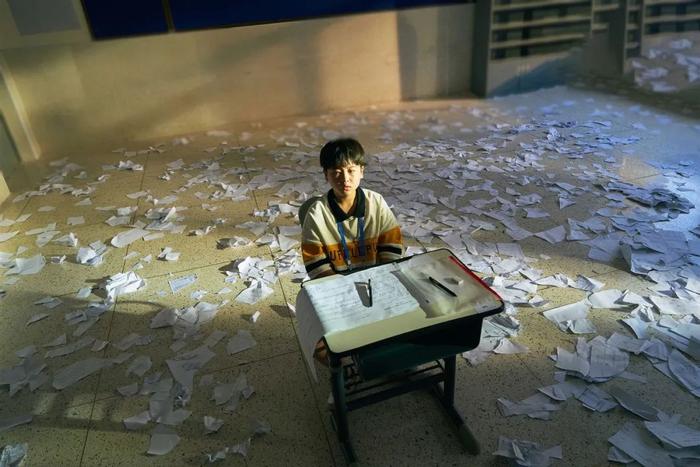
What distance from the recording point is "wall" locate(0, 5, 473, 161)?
15.4 feet

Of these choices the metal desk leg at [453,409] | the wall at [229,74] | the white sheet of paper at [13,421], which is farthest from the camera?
the wall at [229,74]

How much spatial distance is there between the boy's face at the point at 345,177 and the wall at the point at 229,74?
158 inches

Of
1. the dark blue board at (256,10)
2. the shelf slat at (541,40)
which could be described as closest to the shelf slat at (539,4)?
the shelf slat at (541,40)

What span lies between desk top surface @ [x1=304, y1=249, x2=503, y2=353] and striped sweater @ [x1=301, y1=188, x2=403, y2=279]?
21 cm

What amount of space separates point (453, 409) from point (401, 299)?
0.63 meters

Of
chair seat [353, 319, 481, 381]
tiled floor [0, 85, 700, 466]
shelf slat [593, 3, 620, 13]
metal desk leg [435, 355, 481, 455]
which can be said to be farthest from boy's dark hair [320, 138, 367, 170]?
shelf slat [593, 3, 620, 13]

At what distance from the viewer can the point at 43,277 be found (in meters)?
2.74

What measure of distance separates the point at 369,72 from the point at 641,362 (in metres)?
4.41

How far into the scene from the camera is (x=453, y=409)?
1.71 metres

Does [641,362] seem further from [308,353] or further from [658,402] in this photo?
[308,353]

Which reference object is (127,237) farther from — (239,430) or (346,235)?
(346,235)

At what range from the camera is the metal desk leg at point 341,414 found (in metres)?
1.49

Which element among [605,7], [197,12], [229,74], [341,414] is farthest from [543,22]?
[341,414]

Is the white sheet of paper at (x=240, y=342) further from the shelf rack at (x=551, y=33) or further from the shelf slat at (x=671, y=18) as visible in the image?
the shelf slat at (x=671, y=18)
